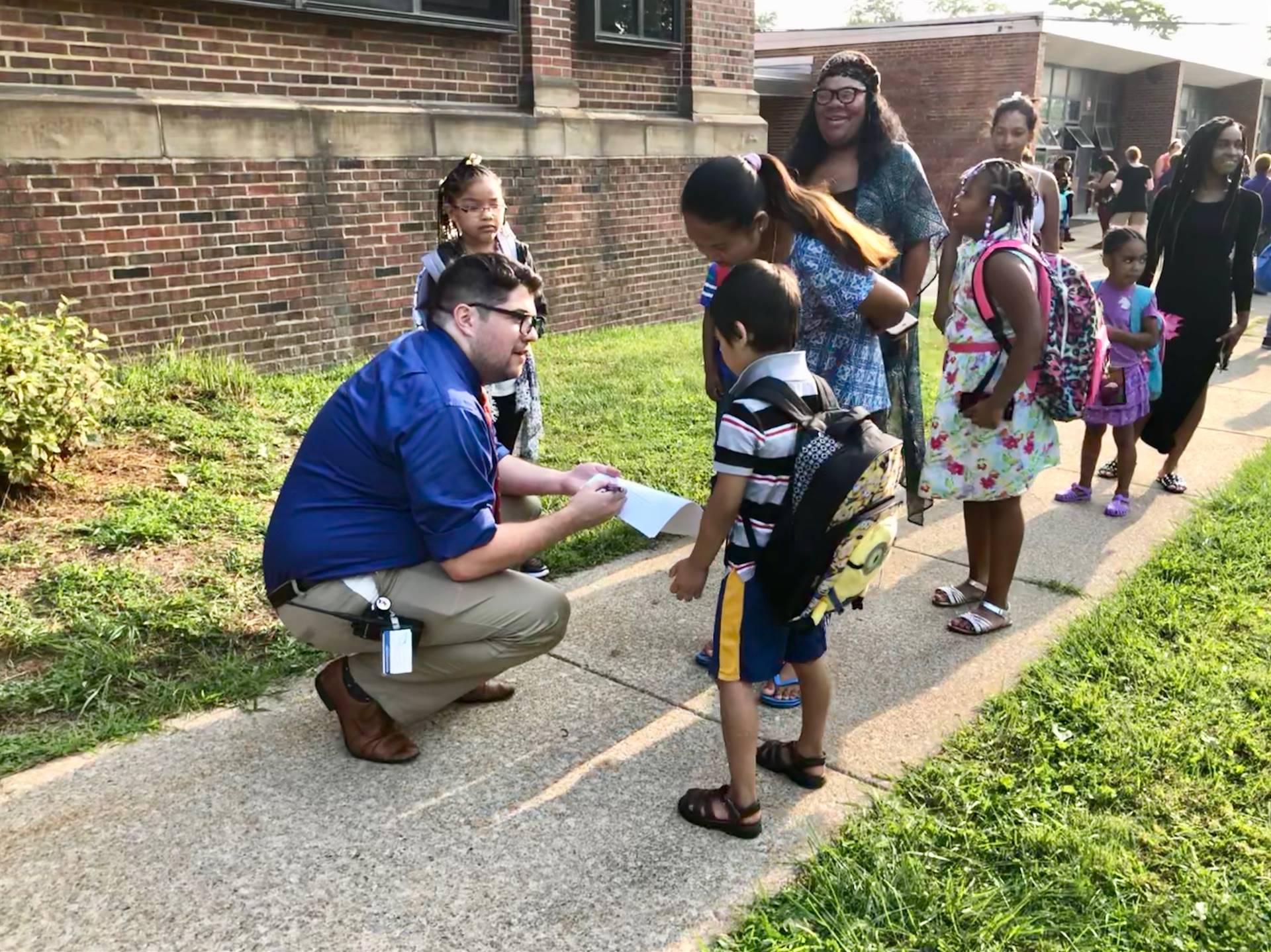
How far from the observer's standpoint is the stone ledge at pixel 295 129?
5965 millimetres

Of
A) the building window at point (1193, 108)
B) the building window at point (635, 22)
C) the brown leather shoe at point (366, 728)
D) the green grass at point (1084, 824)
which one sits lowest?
the green grass at point (1084, 824)

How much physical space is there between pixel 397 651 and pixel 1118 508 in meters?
4.07

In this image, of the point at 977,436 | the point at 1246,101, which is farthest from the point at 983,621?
the point at 1246,101

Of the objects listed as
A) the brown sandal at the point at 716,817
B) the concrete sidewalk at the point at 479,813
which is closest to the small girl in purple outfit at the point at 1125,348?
the concrete sidewalk at the point at 479,813

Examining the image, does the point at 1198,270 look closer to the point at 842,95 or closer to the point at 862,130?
the point at 862,130

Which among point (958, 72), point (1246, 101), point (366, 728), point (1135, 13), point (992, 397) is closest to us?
point (366, 728)

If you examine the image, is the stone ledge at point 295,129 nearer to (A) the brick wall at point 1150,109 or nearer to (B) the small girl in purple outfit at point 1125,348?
(B) the small girl in purple outfit at point 1125,348

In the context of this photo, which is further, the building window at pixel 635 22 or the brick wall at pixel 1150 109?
the brick wall at pixel 1150 109

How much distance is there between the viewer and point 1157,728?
321 centimetres

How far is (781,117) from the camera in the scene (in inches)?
884

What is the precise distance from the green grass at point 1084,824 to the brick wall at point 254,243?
5.64m

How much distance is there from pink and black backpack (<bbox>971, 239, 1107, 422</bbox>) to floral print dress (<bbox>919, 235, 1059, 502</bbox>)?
0.23 feet

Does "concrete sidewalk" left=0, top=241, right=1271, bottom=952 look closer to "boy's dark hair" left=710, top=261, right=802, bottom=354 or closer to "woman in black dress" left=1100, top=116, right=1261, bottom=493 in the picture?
"boy's dark hair" left=710, top=261, right=802, bottom=354

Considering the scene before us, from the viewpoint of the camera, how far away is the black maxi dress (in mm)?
5617
